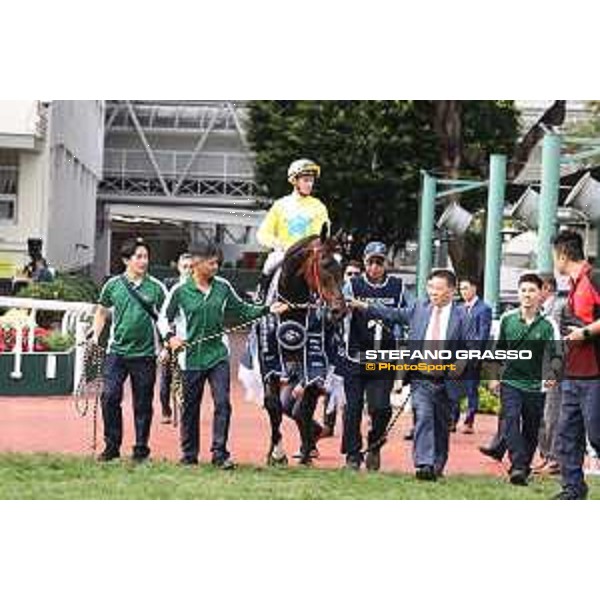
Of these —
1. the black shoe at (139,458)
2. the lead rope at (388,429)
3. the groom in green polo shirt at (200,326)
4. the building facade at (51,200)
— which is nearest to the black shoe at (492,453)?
the lead rope at (388,429)

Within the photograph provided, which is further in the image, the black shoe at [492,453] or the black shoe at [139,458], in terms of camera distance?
the black shoe at [492,453]

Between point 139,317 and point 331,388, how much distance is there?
37.9 inches

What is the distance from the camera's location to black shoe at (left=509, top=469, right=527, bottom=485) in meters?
7.12

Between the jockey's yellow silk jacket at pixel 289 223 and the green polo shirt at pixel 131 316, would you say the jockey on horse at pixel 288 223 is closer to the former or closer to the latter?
the jockey's yellow silk jacket at pixel 289 223

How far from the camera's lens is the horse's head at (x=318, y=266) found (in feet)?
22.5

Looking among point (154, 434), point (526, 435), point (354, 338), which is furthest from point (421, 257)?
point (154, 434)

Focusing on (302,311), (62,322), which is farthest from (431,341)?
(62,322)

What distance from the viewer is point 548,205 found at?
7.04 m

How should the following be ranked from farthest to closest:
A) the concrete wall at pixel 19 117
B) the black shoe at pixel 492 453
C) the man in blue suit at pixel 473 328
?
1. the black shoe at pixel 492 453
2. the man in blue suit at pixel 473 328
3. the concrete wall at pixel 19 117

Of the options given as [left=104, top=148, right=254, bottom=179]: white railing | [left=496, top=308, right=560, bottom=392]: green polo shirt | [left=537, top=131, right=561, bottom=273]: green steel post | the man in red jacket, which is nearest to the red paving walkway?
the man in red jacket

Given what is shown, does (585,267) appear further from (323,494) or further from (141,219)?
(141,219)

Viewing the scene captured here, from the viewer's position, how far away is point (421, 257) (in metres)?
7.10

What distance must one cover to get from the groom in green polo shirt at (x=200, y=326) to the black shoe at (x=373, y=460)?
0.68 meters

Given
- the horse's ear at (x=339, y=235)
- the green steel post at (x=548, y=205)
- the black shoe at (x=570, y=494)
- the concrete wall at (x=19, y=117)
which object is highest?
the concrete wall at (x=19, y=117)
